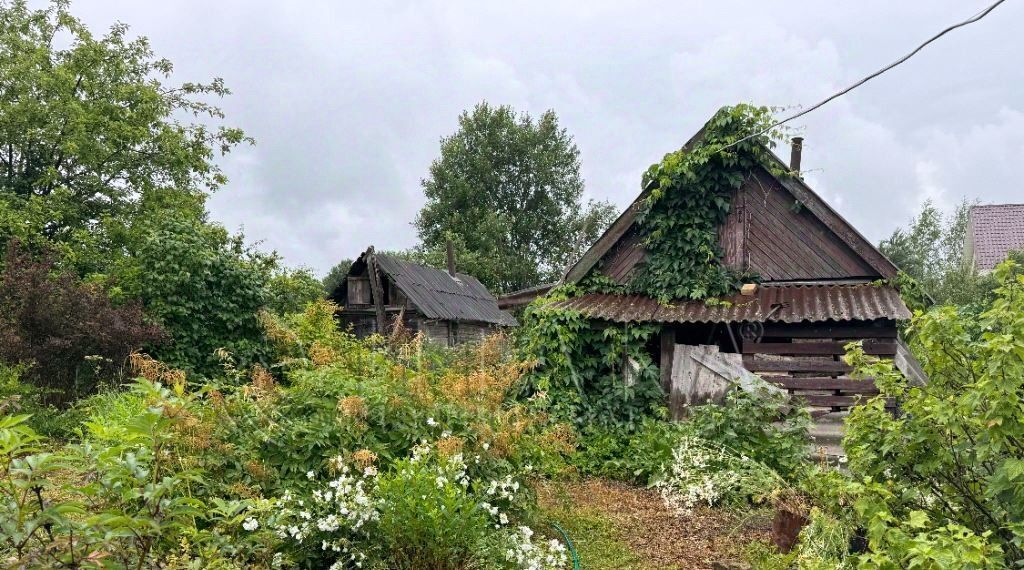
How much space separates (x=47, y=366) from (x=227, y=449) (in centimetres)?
829

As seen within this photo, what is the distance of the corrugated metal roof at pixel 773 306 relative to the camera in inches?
354

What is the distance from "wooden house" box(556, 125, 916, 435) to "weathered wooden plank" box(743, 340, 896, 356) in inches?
0.6

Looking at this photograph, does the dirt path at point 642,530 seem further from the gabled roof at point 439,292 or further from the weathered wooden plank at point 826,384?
the gabled roof at point 439,292

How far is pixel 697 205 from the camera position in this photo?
1038cm

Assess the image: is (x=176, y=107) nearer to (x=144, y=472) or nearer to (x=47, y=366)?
(x=47, y=366)

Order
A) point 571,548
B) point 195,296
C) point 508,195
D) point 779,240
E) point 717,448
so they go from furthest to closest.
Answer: point 508,195
point 195,296
point 779,240
point 717,448
point 571,548

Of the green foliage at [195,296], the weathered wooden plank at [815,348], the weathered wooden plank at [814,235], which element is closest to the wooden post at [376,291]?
the green foliage at [195,296]

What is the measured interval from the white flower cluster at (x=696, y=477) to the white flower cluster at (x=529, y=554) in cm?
281

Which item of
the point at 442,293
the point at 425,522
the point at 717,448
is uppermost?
the point at 442,293

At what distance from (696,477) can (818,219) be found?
4.82 meters

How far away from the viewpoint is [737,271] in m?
10.3

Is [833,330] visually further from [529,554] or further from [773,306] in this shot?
[529,554]

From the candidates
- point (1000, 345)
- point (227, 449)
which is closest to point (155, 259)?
point (227, 449)

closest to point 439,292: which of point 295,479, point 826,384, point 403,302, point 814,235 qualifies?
point 403,302
